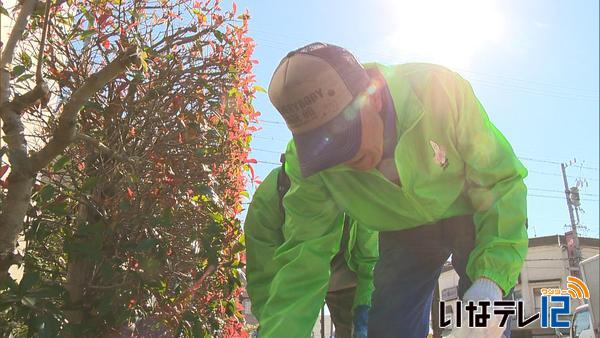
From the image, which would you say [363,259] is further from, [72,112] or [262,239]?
[72,112]

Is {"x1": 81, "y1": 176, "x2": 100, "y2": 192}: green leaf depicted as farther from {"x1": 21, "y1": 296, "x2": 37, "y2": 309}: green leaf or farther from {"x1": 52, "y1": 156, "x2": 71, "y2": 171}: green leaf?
{"x1": 21, "y1": 296, "x2": 37, "y2": 309}: green leaf

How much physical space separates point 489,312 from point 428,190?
0.43 metres

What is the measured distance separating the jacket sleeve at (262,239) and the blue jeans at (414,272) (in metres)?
0.81

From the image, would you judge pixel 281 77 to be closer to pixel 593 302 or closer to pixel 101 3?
pixel 101 3

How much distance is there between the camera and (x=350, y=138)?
1657mm

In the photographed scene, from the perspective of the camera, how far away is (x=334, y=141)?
1.67 meters

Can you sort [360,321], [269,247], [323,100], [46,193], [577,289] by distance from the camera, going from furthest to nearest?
[577,289], [269,247], [360,321], [46,193], [323,100]

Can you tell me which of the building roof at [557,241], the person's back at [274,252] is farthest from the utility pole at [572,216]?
the person's back at [274,252]

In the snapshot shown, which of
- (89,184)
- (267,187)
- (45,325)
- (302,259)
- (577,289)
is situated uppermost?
(577,289)

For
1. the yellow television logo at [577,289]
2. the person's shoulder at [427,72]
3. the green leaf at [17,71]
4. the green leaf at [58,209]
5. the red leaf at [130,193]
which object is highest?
the yellow television logo at [577,289]

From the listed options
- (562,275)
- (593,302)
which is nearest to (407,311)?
(593,302)

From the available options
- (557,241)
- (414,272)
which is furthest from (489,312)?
(557,241)

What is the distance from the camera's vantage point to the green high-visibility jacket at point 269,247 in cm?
275

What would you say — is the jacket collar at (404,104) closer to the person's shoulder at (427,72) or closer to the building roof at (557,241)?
the person's shoulder at (427,72)
